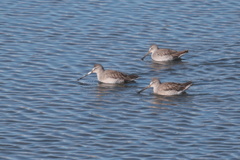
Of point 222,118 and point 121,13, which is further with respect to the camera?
point 121,13

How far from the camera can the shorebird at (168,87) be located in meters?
19.8

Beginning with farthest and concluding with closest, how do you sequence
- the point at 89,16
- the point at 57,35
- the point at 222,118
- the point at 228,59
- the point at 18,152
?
the point at 89,16, the point at 57,35, the point at 228,59, the point at 222,118, the point at 18,152

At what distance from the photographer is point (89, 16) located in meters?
27.7

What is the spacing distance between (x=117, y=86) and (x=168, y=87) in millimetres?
1952

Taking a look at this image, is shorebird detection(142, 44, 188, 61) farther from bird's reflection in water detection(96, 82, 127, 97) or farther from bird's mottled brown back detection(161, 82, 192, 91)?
bird's mottled brown back detection(161, 82, 192, 91)

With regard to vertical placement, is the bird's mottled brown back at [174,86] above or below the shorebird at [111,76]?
below

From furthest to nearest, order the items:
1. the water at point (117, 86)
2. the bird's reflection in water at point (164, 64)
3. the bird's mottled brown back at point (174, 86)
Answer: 1. the bird's reflection in water at point (164, 64)
2. the bird's mottled brown back at point (174, 86)
3. the water at point (117, 86)

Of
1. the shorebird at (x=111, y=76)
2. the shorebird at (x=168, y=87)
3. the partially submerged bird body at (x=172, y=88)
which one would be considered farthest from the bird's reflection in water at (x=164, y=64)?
the partially submerged bird body at (x=172, y=88)

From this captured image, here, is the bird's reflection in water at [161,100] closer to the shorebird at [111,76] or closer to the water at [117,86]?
the water at [117,86]

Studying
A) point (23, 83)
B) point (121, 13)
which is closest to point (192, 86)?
point (23, 83)

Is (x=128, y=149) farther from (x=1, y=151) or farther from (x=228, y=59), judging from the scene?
(x=228, y=59)

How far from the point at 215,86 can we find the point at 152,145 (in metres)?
5.33

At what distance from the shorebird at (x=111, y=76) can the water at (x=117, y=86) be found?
0.20 meters

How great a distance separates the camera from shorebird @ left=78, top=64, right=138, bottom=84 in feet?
68.7
